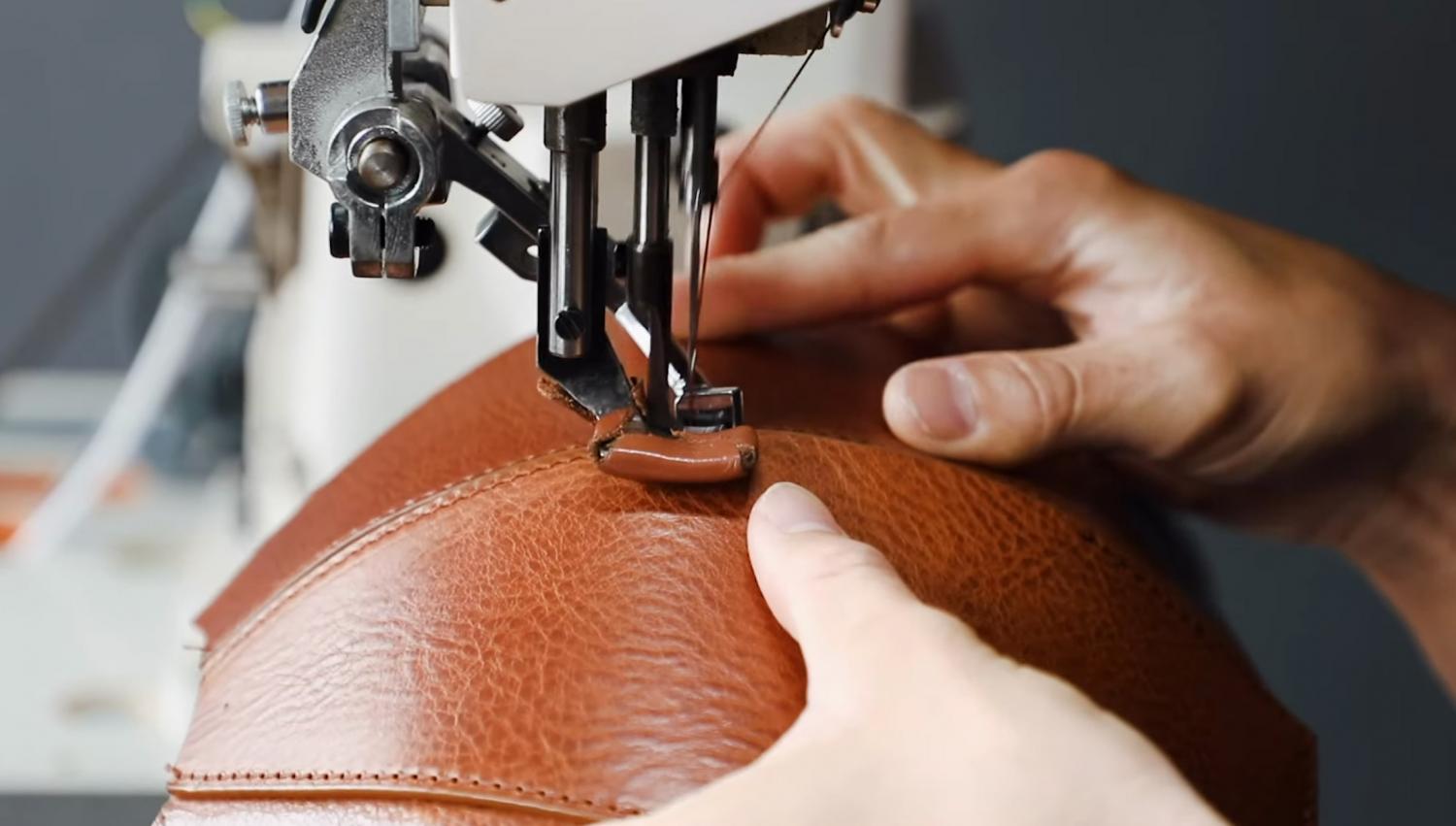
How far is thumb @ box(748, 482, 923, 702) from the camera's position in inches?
19.4

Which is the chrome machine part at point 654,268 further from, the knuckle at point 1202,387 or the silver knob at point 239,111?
the knuckle at point 1202,387

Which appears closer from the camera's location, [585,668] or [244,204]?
[585,668]

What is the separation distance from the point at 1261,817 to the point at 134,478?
4.85 ft

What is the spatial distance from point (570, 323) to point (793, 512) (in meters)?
0.13

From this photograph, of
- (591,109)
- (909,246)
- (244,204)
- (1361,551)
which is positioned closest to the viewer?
(591,109)

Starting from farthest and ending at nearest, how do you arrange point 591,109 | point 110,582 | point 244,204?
point 244,204
point 110,582
point 591,109

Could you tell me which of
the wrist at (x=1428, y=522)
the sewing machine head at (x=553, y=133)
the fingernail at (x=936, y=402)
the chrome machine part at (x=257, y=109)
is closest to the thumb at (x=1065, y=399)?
the fingernail at (x=936, y=402)

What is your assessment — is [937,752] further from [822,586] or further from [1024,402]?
[1024,402]

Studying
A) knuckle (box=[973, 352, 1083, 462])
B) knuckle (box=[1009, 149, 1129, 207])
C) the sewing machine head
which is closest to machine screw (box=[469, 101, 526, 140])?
the sewing machine head

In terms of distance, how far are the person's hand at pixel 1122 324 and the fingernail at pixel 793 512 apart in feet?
0.41

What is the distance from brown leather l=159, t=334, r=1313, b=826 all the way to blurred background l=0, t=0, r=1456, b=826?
0.40m

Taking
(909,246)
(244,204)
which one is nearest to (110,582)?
(244,204)

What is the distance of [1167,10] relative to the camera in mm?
2008

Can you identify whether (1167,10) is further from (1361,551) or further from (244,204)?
(244,204)
